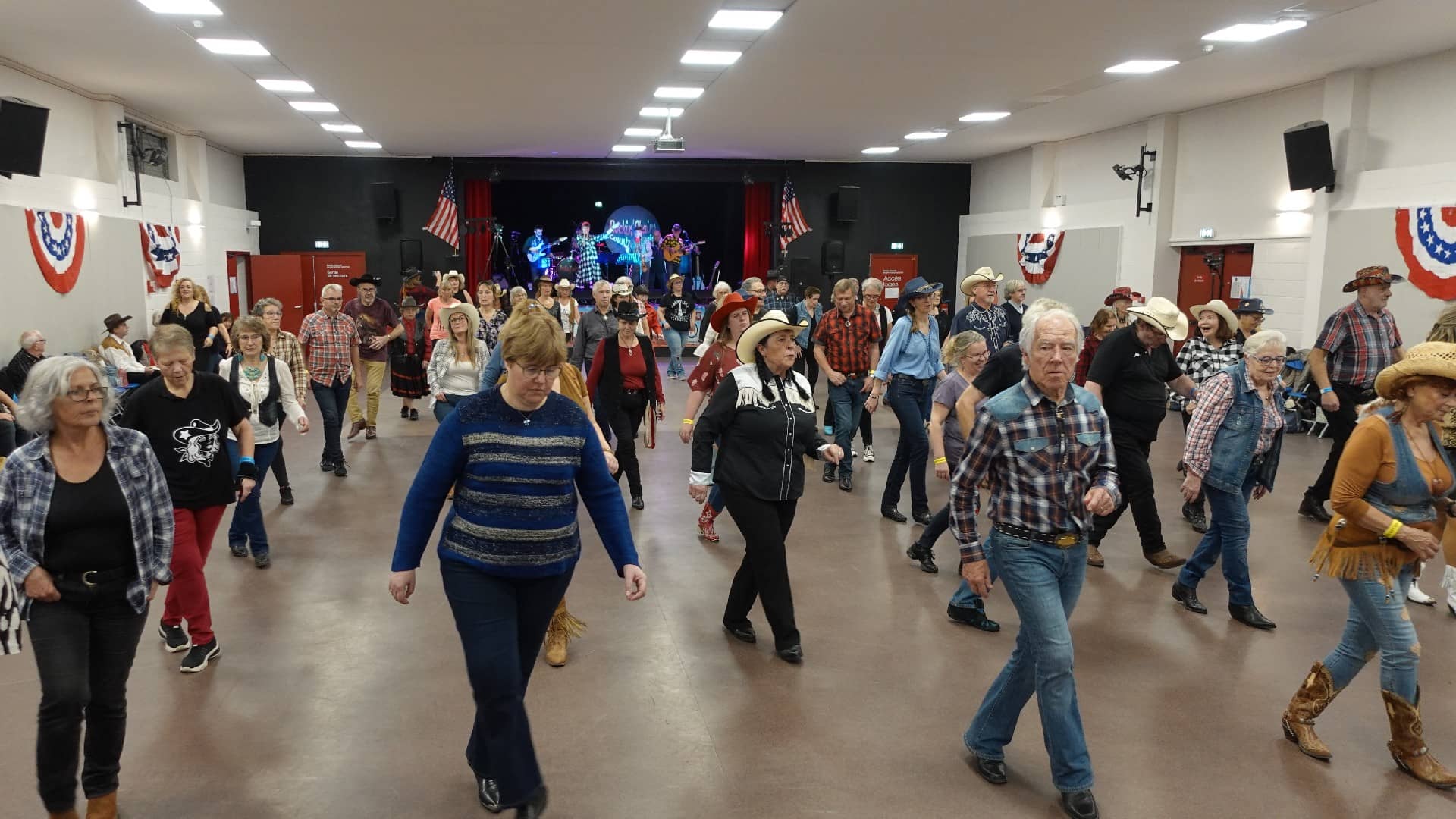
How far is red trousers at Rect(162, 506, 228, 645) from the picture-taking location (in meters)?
3.99

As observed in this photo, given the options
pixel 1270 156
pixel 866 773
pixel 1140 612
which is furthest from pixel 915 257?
pixel 866 773

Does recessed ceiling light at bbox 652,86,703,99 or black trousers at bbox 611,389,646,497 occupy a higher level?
recessed ceiling light at bbox 652,86,703,99

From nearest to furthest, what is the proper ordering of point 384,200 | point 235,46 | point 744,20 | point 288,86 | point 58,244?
point 744,20 < point 235,46 < point 58,244 < point 288,86 < point 384,200

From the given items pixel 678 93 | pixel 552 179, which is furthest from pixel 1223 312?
pixel 552 179

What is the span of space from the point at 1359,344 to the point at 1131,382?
2432 mm

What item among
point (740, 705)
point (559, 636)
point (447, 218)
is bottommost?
point (740, 705)

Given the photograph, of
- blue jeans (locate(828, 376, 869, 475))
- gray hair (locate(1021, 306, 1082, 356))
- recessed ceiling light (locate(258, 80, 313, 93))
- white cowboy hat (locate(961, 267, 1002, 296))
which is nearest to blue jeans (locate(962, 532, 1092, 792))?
gray hair (locate(1021, 306, 1082, 356))

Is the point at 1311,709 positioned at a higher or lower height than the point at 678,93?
lower

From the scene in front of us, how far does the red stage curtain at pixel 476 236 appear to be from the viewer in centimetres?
1919

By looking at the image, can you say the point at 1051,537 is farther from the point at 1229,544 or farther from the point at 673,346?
the point at 673,346

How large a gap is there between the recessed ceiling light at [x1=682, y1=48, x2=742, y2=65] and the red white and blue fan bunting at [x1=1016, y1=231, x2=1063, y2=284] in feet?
28.8

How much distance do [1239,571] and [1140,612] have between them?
0.50m

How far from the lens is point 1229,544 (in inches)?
185

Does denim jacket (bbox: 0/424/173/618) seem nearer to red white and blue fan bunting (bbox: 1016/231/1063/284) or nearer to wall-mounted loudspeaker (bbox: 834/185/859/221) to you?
red white and blue fan bunting (bbox: 1016/231/1063/284)
